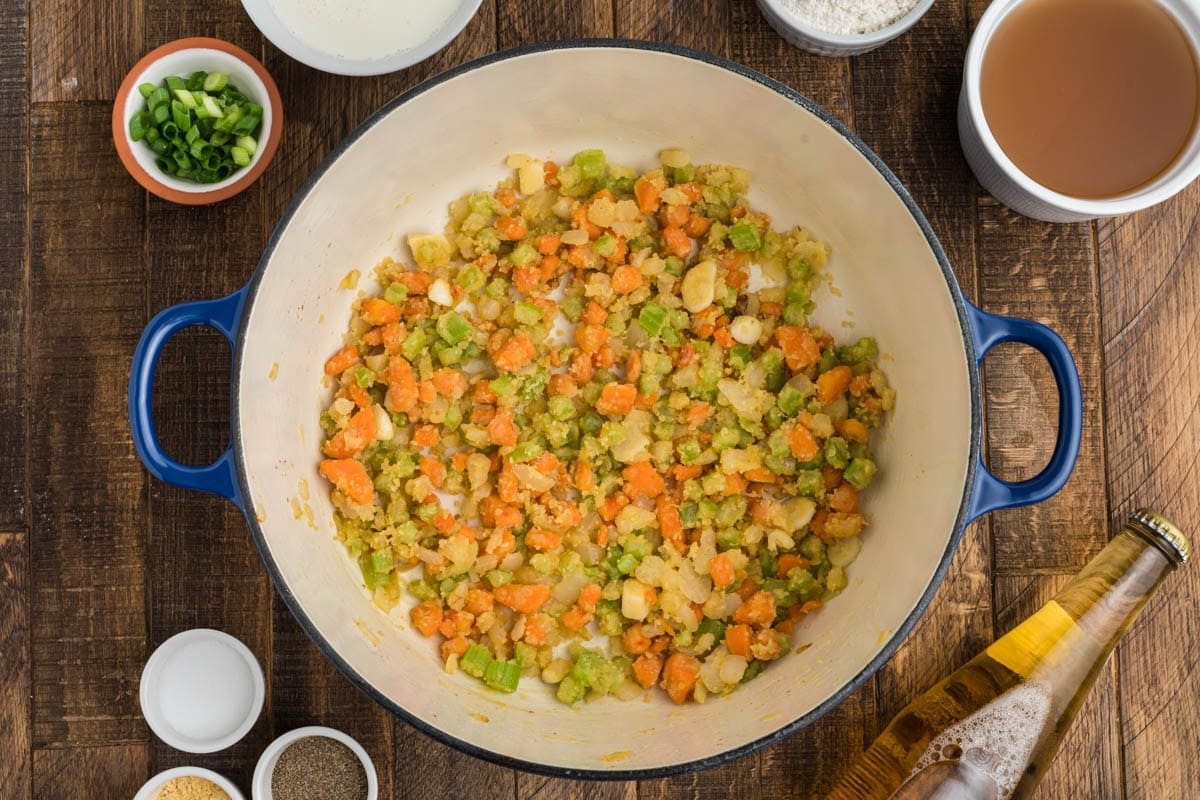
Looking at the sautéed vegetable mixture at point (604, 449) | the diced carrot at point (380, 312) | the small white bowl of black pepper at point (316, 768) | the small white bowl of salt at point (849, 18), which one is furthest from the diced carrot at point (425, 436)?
the small white bowl of salt at point (849, 18)

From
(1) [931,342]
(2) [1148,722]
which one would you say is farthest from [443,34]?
(2) [1148,722]

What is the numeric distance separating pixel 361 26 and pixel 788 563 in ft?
4.53

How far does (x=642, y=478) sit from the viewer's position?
6.43 feet

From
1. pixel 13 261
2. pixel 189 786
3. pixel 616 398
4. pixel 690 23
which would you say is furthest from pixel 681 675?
pixel 13 261

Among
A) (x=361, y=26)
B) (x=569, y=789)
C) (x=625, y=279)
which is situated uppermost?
(x=361, y=26)

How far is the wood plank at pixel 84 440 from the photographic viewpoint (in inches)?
80.7

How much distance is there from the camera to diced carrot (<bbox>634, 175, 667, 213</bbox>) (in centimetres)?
201

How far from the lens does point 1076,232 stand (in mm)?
2096

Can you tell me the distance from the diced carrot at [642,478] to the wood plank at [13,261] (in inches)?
49.7

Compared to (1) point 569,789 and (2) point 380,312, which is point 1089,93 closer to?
(2) point 380,312

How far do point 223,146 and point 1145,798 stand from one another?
7.66ft

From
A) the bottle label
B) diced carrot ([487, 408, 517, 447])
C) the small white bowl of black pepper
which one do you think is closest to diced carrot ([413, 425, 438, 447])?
diced carrot ([487, 408, 517, 447])

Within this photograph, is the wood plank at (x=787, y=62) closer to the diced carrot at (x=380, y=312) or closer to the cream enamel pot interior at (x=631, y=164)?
the cream enamel pot interior at (x=631, y=164)

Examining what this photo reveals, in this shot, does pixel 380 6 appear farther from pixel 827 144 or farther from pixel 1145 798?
pixel 1145 798
